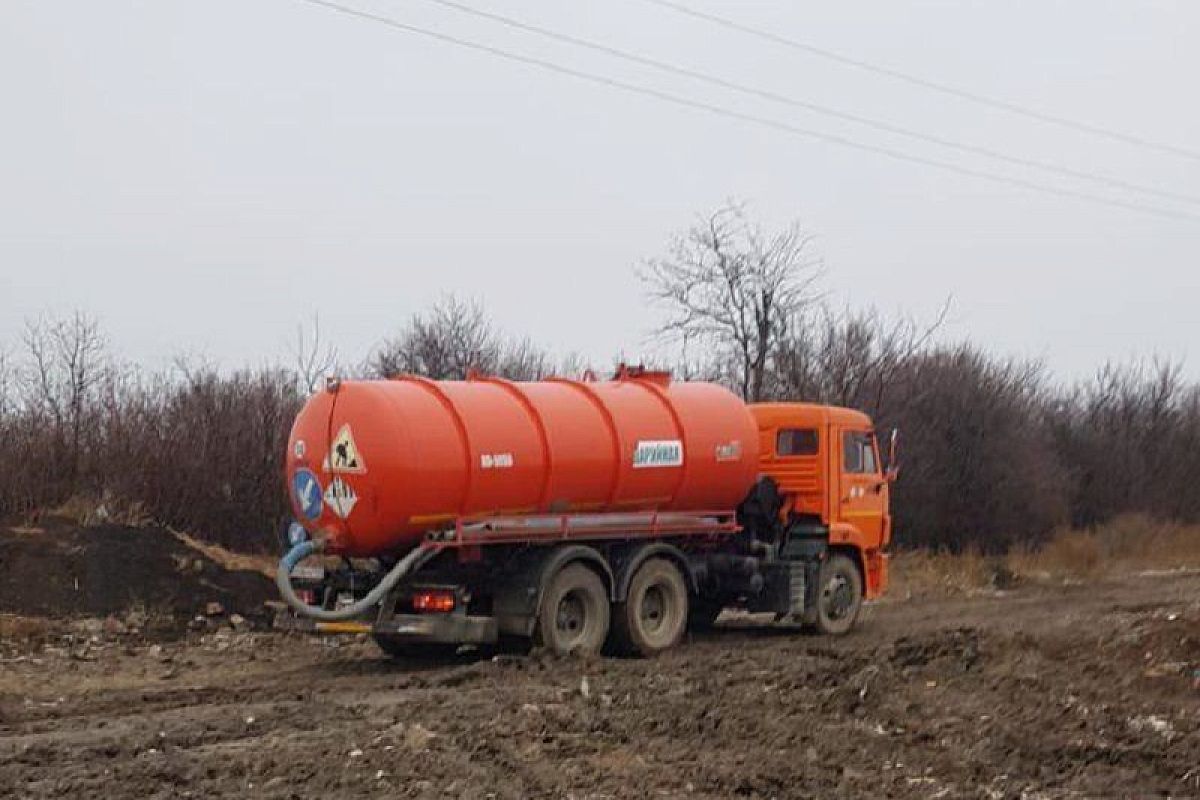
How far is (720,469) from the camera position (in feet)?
55.1

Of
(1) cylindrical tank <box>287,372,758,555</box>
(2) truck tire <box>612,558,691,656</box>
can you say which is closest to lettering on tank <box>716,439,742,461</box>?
(1) cylindrical tank <box>287,372,758,555</box>

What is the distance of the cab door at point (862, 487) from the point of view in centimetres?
1867

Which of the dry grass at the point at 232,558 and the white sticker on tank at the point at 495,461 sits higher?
the white sticker on tank at the point at 495,461

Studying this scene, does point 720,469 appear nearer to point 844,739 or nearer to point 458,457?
point 458,457

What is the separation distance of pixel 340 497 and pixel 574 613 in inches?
114

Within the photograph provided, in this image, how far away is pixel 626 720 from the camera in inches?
423

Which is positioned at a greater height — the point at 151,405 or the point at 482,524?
the point at 151,405

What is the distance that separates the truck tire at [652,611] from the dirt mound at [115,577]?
199 inches

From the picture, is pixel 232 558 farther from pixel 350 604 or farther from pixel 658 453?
pixel 658 453

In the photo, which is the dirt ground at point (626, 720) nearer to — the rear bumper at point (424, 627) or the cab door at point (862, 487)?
the rear bumper at point (424, 627)

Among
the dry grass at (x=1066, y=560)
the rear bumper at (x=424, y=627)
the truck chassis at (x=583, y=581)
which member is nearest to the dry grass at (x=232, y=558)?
the truck chassis at (x=583, y=581)

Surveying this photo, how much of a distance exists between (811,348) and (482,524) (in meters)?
23.2

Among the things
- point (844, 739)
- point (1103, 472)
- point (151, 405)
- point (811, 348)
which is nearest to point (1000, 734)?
point (844, 739)

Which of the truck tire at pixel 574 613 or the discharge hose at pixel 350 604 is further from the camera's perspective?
the truck tire at pixel 574 613
